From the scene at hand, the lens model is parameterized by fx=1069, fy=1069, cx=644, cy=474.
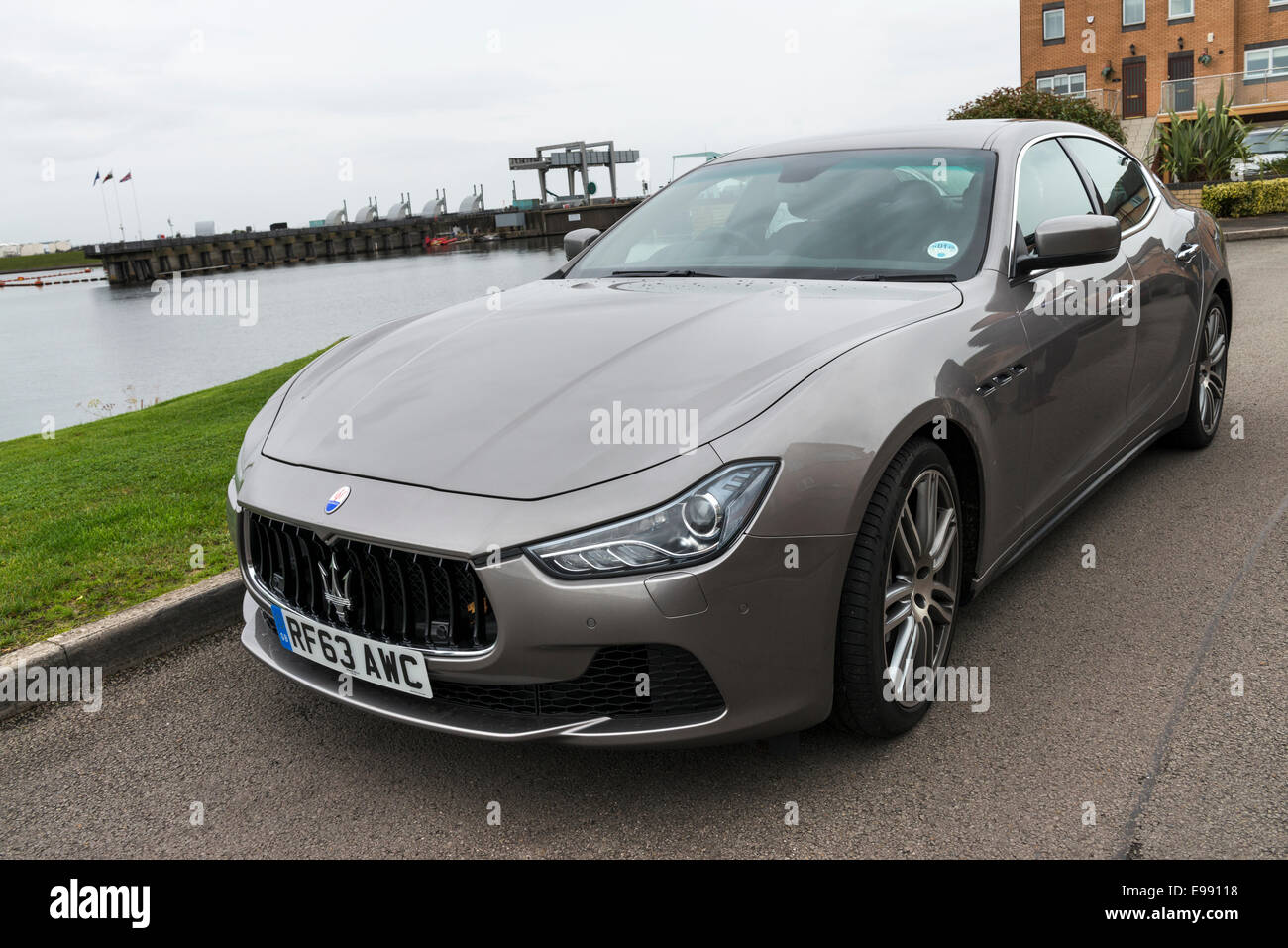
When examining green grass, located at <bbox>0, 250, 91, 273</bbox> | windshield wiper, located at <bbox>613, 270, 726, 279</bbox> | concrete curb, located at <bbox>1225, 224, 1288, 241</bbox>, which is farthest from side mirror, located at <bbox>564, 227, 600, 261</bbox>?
green grass, located at <bbox>0, 250, 91, 273</bbox>

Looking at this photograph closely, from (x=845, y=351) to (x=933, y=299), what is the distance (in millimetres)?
568

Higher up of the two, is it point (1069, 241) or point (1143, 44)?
point (1143, 44)

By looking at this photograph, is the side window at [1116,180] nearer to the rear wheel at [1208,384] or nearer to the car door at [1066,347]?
the car door at [1066,347]

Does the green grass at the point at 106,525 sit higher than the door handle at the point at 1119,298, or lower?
lower

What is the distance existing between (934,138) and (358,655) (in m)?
2.78

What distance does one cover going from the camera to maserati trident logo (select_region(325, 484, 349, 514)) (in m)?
2.52

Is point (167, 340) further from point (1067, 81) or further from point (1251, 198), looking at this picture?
point (1067, 81)

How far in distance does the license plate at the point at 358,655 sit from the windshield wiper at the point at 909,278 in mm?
1798

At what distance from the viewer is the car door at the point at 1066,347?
3.37m

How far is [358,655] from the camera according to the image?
2516 millimetres

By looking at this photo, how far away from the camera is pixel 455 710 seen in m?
2.46

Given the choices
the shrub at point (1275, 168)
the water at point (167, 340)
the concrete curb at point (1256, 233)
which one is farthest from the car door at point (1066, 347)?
the shrub at point (1275, 168)

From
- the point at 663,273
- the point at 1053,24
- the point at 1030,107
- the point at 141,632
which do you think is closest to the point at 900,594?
the point at 663,273
